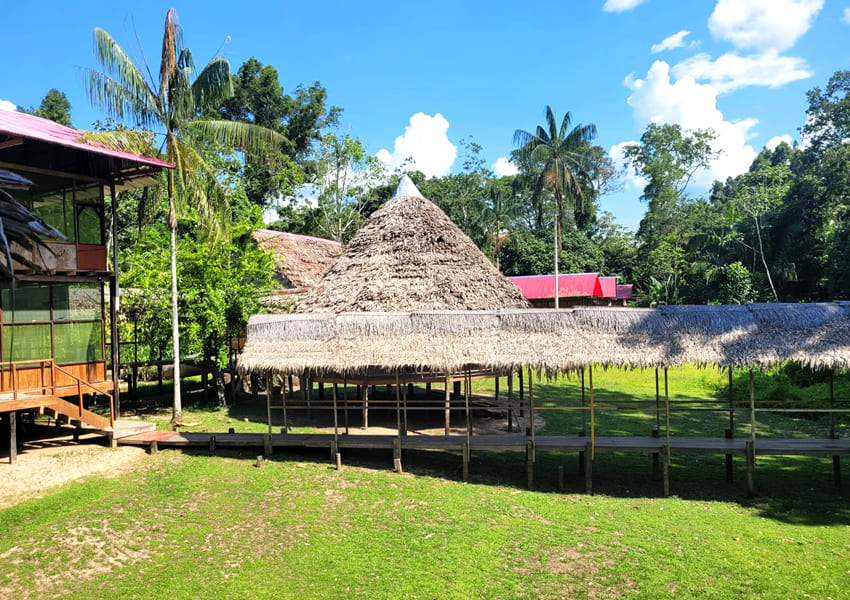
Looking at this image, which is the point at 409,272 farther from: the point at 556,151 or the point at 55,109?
the point at 55,109

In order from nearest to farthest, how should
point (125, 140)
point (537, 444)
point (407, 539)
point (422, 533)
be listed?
1. point (407, 539)
2. point (422, 533)
3. point (537, 444)
4. point (125, 140)

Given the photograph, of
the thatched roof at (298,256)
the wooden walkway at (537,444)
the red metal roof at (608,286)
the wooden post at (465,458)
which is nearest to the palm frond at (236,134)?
the thatched roof at (298,256)

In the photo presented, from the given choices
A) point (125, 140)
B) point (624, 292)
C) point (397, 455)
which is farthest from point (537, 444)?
point (624, 292)

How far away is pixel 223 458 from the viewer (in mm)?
12812

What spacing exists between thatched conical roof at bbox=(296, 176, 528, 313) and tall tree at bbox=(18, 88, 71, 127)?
2792 centimetres

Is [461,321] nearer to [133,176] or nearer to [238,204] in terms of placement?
[133,176]

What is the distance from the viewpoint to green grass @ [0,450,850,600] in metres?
7.27

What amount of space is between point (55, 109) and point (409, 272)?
32892 millimetres

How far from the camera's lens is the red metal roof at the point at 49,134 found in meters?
12.1

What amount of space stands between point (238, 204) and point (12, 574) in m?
24.8

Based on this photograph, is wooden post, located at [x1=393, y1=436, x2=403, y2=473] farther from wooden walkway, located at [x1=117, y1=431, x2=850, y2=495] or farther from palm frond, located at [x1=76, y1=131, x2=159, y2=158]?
palm frond, located at [x1=76, y1=131, x2=159, y2=158]

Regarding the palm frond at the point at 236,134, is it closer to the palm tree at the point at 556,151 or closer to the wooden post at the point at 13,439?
the wooden post at the point at 13,439

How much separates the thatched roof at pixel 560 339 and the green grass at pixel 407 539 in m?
2.39

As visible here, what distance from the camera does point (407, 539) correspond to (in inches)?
341
